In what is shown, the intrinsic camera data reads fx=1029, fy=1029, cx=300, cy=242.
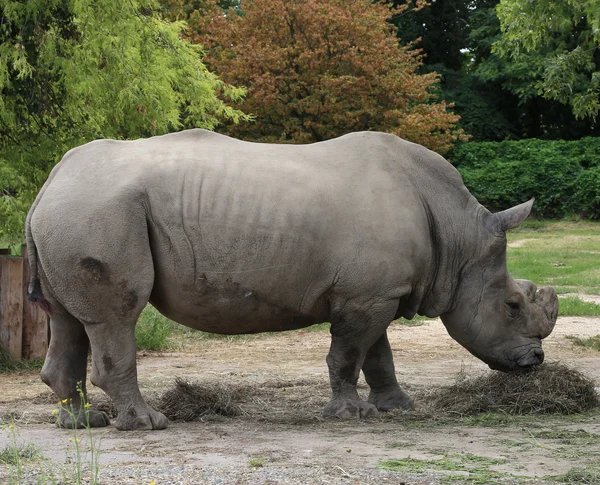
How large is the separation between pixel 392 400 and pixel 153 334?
→ 440 cm

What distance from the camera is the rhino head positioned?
7.86m

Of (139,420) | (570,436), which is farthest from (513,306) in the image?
(139,420)

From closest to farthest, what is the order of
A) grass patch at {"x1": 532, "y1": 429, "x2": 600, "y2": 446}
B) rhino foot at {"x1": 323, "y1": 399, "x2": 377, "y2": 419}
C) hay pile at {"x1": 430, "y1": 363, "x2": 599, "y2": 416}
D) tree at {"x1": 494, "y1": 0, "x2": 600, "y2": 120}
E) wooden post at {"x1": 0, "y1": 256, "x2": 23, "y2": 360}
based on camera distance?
grass patch at {"x1": 532, "y1": 429, "x2": 600, "y2": 446}
rhino foot at {"x1": 323, "y1": 399, "x2": 377, "y2": 419}
hay pile at {"x1": 430, "y1": 363, "x2": 599, "y2": 416}
wooden post at {"x1": 0, "y1": 256, "x2": 23, "y2": 360}
tree at {"x1": 494, "y1": 0, "x2": 600, "y2": 120}

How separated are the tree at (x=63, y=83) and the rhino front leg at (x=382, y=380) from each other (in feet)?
14.5

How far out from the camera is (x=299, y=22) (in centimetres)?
2444

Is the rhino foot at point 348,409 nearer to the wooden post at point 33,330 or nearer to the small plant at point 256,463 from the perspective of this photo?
the small plant at point 256,463

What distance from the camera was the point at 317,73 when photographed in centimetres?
2423

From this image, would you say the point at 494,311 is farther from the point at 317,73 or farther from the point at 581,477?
the point at 317,73

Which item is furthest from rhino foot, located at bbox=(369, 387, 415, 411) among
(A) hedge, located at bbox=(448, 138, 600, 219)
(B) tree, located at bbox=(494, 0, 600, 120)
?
(A) hedge, located at bbox=(448, 138, 600, 219)

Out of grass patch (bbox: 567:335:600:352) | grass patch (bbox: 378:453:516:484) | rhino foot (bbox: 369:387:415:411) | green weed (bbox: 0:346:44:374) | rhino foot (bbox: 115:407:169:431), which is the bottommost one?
grass patch (bbox: 567:335:600:352)

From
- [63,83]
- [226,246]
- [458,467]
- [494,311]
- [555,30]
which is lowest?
[458,467]

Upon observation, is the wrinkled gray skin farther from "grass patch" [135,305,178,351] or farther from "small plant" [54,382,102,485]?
"grass patch" [135,305,178,351]

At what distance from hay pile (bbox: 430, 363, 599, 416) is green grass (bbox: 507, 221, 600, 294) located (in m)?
9.84

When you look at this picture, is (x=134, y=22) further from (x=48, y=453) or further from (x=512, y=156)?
(x=512, y=156)
